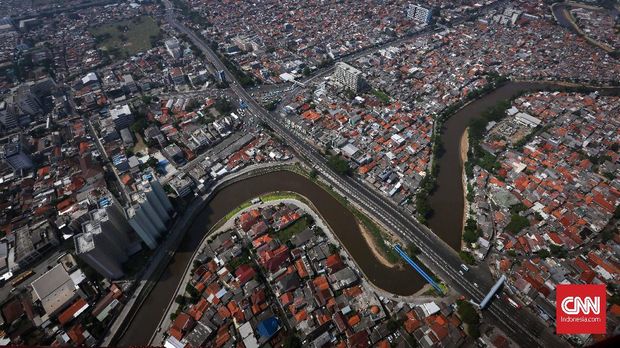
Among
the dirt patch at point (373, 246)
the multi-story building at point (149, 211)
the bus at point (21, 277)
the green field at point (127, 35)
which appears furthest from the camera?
the green field at point (127, 35)

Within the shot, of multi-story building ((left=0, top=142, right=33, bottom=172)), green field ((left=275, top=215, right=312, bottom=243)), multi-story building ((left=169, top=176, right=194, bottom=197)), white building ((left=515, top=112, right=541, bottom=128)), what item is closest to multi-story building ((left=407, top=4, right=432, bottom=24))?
white building ((left=515, top=112, right=541, bottom=128))

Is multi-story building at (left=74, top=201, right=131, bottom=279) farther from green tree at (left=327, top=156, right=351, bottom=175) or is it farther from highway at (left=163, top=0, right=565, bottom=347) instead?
green tree at (left=327, top=156, right=351, bottom=175)

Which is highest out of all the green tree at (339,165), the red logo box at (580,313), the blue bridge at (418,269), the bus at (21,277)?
the bus at (21,277)

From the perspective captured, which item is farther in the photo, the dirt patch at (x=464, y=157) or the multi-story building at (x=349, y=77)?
the multi-story building at (x=349, y=77)

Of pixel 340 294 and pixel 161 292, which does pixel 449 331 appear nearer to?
pixel 340 294

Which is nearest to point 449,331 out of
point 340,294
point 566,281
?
point 340,294

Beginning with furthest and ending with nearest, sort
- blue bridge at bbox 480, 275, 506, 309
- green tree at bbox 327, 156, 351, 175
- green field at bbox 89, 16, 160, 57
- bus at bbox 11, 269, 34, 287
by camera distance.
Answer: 1. green field at bbox 89, 16, 160, 57
2. green tree at bbox 327, 156, 351, 175
3. bus at bbox 11, 269, 34, 287
4. blue bridge at bbox 480, 275, 506, 309

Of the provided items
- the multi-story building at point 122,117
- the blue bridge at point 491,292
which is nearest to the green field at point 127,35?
the multi-story building at point 122,117

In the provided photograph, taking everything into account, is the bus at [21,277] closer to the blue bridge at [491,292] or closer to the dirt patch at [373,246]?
the dirt patch at [373,246]
